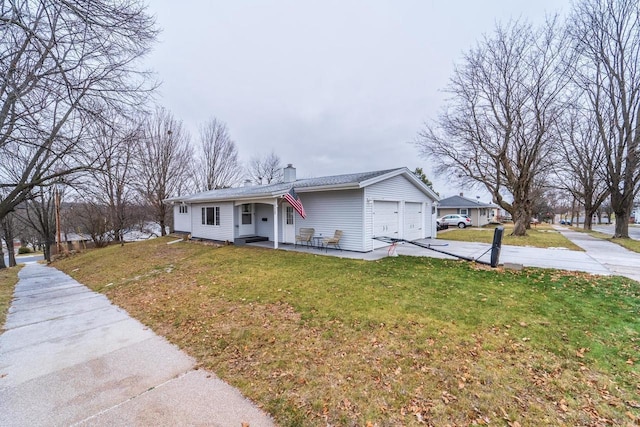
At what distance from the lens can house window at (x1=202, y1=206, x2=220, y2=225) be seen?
15.0 metres

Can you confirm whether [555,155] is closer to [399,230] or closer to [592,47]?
[592,47]

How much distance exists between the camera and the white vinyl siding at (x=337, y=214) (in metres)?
10.5

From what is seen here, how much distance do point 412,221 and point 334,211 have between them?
202 inches

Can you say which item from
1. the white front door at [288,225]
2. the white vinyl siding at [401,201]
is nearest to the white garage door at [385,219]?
the white vinyl siding at [401,201]

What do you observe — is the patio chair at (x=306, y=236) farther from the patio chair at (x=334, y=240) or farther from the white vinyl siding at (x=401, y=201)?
the white vinyl siding at (x=401, y=201)

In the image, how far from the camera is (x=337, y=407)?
8.32 feet

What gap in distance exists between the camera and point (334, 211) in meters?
Result: 11.2

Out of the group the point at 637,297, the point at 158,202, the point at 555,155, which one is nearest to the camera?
the point at 637,297

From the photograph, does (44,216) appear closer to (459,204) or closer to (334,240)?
(334,240)

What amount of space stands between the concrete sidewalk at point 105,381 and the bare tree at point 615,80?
2221 cm

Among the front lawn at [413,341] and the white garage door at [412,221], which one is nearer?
the front lawn at [413,341]

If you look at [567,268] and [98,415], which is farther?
[567,268]

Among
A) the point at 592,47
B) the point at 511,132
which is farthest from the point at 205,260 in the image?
the point at 592,47

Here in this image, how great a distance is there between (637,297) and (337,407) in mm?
6881
